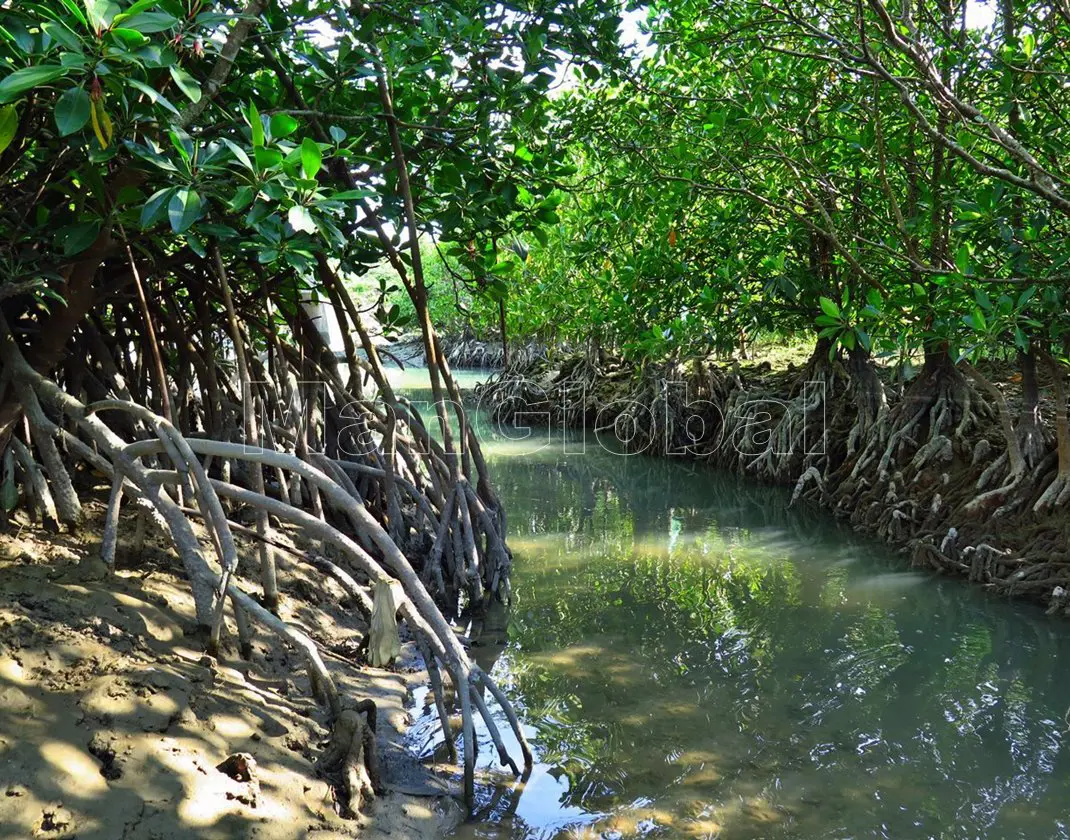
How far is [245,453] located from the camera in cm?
258

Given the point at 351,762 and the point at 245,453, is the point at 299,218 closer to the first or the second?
the point at 245,453

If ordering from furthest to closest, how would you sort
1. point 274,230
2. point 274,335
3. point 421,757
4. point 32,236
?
point 274,335 → point 421,757 → point 32,236 → point 274,230

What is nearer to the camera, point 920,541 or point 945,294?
point 945,294

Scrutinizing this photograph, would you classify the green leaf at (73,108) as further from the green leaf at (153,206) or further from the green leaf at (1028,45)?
the green leaf at (1028,45)

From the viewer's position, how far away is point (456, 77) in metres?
3.50

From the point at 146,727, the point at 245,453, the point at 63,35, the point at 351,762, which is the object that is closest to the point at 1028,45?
the point at 245,453

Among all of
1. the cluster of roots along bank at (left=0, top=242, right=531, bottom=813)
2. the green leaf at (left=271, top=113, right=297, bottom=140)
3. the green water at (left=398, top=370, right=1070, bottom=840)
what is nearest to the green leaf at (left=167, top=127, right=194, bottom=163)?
the green leaf at (left=271, top=113, right=297, bottom=140)

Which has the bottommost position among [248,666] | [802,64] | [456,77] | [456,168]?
[248,666]

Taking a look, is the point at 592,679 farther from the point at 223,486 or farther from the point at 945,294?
the point at 945,294

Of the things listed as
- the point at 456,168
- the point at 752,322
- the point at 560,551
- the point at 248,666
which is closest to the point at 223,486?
the point at 248,666

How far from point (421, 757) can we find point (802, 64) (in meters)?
4.80

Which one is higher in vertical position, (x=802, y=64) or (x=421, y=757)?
(x=802, y=64)

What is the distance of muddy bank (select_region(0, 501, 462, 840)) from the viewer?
178 cm

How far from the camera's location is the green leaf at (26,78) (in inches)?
55.1
